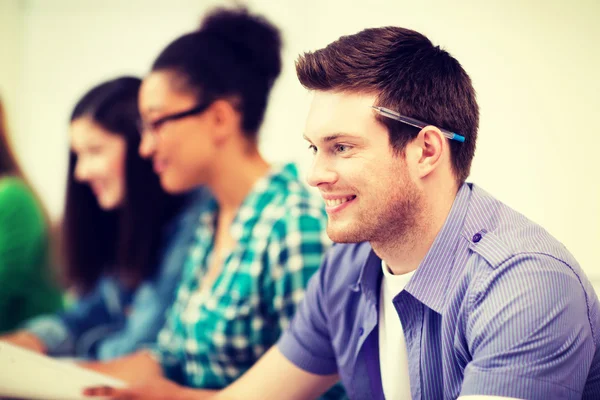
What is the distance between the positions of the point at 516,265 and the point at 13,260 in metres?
1.99

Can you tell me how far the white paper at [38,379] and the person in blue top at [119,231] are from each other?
67cm

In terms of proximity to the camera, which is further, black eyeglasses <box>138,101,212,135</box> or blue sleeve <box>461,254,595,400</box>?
black eyeglasses <box>138,101,212,135</box>

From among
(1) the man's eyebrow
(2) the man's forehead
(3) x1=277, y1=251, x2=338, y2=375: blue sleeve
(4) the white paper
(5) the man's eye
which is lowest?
(4) the white paper

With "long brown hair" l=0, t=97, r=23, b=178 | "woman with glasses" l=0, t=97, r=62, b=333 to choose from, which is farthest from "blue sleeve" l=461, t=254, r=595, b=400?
"long brown hair" l=0, t=97, r=23, b=178

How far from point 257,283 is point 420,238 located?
61cm

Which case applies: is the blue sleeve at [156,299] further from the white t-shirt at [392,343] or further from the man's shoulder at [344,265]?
the white t-shirt at [392,343]

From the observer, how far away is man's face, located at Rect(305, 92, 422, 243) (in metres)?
1.07

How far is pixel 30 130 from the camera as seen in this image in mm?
3000

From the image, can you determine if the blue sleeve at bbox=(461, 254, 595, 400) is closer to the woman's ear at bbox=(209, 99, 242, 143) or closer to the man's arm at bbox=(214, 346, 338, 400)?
the man's arm at bbox=(214, 346, 338, 400)

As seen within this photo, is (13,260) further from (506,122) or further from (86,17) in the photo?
(506,122)

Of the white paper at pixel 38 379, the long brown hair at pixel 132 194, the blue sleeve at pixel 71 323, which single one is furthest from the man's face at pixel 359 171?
the blue sleeve at pixel 71 323

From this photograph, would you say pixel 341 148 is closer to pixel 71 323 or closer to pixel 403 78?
pixel 403 78

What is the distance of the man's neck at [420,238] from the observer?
1.10m

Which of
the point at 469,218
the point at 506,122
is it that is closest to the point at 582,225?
the point at 506,122
